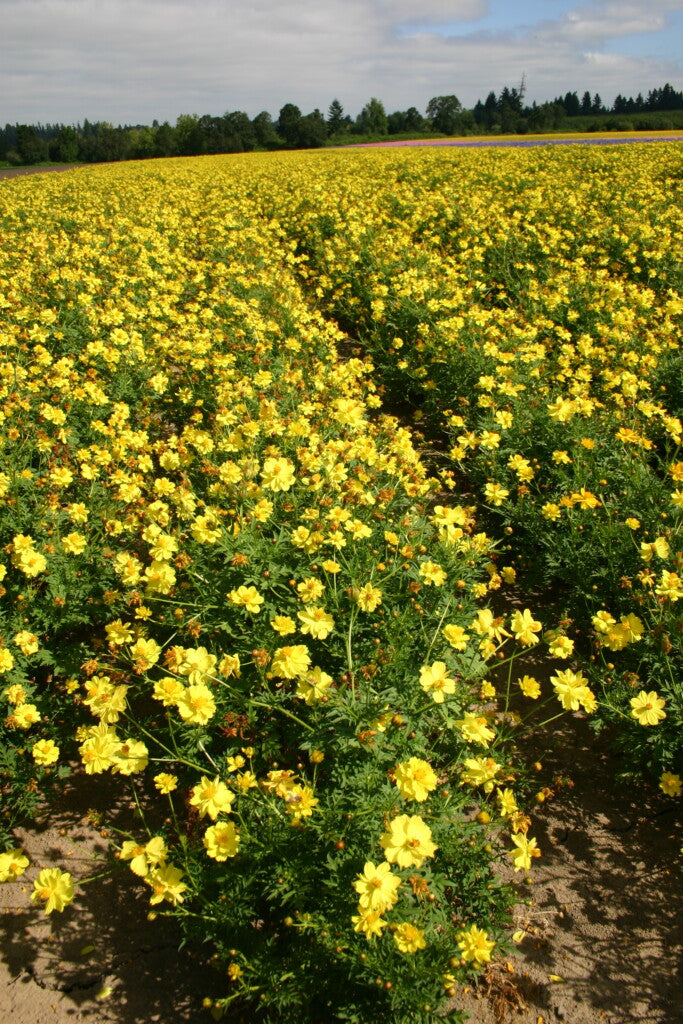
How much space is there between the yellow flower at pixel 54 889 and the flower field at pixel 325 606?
11 mm

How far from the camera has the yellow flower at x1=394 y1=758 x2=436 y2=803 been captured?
1.90 meters

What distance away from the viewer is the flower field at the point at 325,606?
206cm

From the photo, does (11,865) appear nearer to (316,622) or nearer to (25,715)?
(25,715)

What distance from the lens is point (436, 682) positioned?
224 centimetres

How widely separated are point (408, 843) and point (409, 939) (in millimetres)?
282

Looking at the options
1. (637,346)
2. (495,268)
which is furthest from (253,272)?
(637,346)

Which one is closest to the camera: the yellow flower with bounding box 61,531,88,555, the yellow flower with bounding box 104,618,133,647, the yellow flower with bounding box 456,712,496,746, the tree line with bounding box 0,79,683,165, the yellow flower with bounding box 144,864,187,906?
the yellow flower with bounding box 144,864,187,906

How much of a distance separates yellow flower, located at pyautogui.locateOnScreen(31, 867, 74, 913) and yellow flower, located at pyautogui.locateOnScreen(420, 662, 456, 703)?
1.33 metres

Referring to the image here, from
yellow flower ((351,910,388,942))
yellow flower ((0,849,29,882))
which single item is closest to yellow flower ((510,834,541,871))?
yellow flower ((351,910,388,942))

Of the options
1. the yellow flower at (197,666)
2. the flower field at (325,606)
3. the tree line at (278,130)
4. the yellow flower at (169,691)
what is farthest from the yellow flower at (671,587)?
the tree line at (278,130)

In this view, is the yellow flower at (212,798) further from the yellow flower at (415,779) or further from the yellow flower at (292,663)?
the yellow flower at (415,779)

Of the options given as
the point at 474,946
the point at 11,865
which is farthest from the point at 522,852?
the point at 11,865

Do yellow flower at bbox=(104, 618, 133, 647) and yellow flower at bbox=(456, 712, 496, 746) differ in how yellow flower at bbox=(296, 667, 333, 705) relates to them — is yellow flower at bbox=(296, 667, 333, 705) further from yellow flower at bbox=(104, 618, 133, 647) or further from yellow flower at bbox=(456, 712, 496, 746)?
yellow flower at bbox=(104, 618, 133, 647)

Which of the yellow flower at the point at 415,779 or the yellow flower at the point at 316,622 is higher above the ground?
the yellow flower at the point at 316,622
